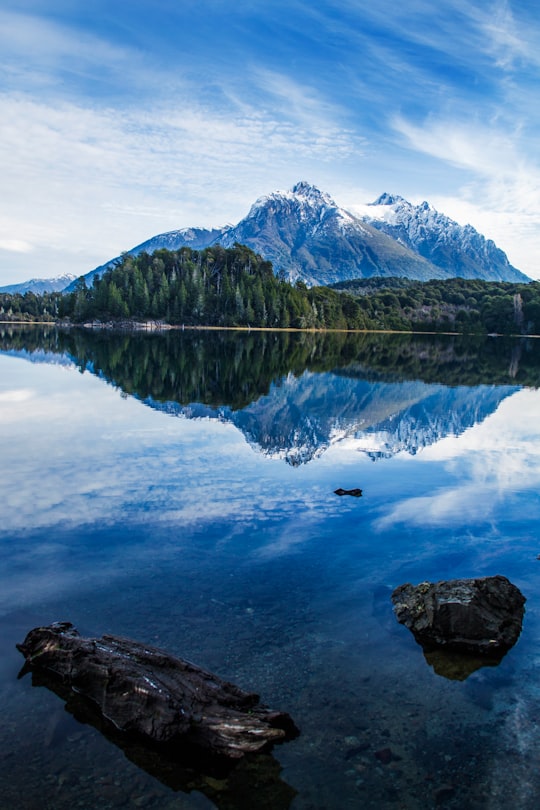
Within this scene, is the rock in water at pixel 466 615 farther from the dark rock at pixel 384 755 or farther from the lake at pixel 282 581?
the dark rock at pixel 384 755

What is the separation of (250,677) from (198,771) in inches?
84.8

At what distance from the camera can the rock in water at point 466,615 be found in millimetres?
11406

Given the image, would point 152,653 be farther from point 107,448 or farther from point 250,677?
point 107,448

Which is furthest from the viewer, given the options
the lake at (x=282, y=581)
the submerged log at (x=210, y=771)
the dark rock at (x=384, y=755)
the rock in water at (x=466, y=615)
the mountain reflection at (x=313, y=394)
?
the mountain reflection at (x=313, y=394)

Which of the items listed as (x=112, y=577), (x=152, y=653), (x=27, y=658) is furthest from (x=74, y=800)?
(x=112, y=577)

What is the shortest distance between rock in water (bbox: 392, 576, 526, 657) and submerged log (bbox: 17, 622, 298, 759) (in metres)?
4.18

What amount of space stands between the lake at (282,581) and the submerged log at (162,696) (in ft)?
1.19

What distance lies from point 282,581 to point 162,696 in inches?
216

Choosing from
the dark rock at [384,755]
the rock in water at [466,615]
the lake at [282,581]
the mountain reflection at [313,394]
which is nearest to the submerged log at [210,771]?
the lake at [282,581]

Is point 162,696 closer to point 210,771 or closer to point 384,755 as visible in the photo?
point 210,771

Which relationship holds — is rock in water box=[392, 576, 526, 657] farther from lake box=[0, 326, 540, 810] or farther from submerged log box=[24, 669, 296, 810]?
submerged log box=[24, 669, 296, 810]

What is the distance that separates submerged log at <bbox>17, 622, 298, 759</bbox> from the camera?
27.1ft

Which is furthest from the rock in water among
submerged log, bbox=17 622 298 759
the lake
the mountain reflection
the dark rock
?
the mountain reflection

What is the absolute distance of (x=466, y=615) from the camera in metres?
11.6
